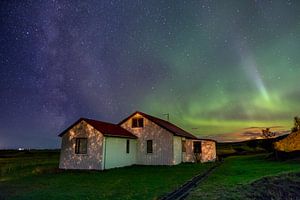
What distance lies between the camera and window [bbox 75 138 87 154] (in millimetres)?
23069

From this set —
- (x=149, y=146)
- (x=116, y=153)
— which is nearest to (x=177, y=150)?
(x=149, y=146)

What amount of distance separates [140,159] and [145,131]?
3.15 metres

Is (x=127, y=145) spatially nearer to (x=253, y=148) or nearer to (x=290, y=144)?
(x=290, y=144)

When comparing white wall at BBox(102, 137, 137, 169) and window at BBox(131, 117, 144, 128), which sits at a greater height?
window at BBox(131, 117, 144, 128)

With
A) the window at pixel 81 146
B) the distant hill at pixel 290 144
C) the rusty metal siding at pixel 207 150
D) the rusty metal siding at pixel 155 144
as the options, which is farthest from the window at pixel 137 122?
the distant hill at pixel 290 144

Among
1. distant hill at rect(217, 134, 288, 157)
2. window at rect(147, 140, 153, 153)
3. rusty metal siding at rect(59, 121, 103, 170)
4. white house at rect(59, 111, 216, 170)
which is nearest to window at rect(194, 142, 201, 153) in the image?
white house at rect(59, 111, 216, 170)

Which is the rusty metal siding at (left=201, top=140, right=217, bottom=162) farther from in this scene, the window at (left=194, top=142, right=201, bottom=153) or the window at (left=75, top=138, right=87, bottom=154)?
the window at (left=75, top=138, right=87, bottom=154)

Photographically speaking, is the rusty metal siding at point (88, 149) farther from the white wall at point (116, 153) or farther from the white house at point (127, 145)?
the white wall at point (116, 153)

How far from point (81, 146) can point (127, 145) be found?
520 cm

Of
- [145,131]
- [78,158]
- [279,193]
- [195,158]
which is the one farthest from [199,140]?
[279,193]

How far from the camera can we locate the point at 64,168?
76.5 ft

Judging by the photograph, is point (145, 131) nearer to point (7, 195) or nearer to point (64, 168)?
point (64, 168)

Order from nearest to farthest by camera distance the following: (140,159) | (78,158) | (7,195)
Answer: (7,195), (78,158), (140,159)

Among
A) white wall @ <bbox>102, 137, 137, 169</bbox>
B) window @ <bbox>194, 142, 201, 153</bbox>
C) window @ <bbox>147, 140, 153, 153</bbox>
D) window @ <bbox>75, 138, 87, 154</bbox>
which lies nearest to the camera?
white wall @ <bbox>102, 137, 137, 169</bbox>
